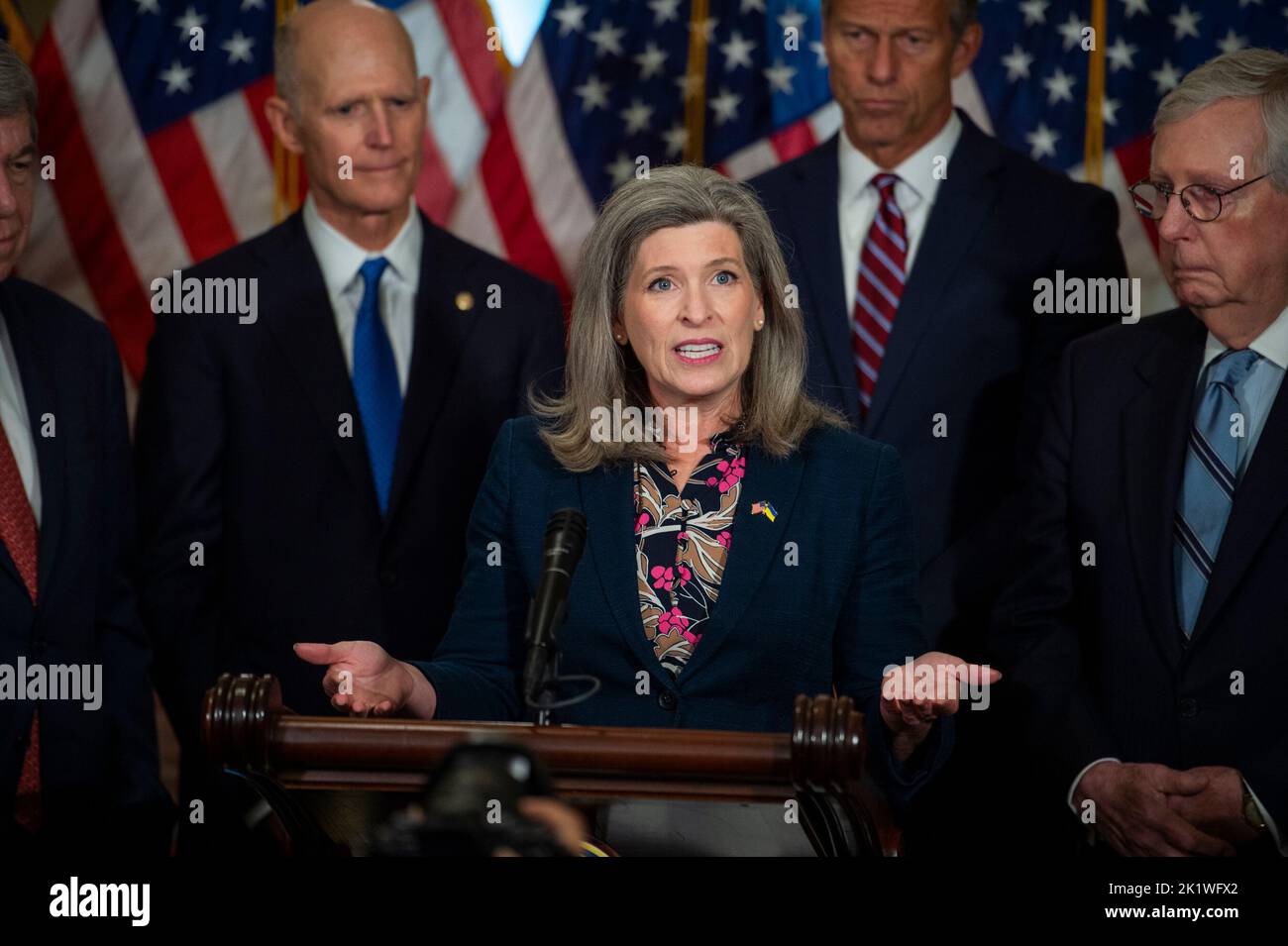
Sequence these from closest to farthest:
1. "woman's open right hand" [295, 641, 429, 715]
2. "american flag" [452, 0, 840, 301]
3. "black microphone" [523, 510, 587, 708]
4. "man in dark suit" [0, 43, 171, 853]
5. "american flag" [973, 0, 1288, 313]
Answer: "black microphone" [523, 510, 587, 708]
"woman's open right hand" [295, 641, 429, 715]
"man in dark suit" [0, 43, 171, 853]
"american flag" [973, 0, 1288, 313]
"american flag" [452, 0, 840, 301]

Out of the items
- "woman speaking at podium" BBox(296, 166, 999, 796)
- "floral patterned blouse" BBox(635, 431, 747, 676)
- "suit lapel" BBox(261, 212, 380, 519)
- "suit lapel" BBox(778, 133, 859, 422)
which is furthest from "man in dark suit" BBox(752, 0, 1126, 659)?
"suit lapel" BBox(261, 212, 380, 519)

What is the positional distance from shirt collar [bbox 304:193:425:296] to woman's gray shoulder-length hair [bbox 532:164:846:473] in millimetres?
1189

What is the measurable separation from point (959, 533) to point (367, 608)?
147cm

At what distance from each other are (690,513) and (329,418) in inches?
56.6

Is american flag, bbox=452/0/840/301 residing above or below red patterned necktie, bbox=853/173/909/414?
above

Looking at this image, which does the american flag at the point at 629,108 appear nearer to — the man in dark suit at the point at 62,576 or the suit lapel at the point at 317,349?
the suit lapel at the point at 317,349

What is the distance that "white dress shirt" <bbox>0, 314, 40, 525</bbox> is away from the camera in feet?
12.2

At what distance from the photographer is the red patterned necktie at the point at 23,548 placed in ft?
11.9

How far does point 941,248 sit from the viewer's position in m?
4.35

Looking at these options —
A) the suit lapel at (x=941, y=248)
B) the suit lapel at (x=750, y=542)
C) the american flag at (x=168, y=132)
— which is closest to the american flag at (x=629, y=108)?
the american flag at (x=168, y=132)

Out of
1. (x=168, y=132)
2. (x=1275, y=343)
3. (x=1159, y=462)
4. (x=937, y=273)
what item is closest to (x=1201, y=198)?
(x=1275, y=343)

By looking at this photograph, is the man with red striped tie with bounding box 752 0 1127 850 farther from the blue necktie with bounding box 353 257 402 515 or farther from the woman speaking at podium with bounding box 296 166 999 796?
the blue necktie with bounding box 353 257 402 515

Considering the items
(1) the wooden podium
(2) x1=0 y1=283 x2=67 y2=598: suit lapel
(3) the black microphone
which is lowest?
(1) the wooden podium
